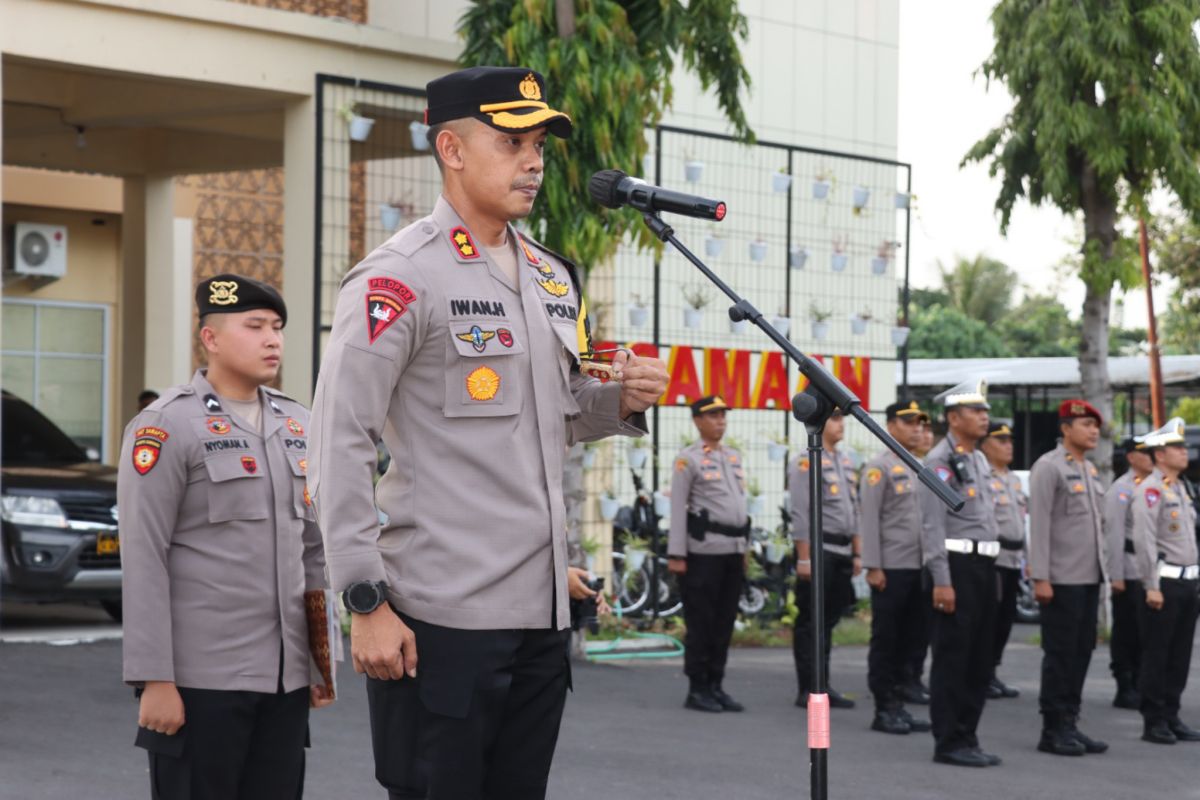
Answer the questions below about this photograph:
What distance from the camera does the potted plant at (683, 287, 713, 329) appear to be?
1481 cm

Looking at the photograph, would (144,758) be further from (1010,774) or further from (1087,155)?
(1087,155)

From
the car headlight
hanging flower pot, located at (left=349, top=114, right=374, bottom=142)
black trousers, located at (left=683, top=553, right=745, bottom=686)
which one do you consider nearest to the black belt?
black trousers, located at (left=683, top=553, right=745, bottom=686)

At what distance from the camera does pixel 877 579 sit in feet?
33.6

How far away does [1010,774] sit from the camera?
8555mm

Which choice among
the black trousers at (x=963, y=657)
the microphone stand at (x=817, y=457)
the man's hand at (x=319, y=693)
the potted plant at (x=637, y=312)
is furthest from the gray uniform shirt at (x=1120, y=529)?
the man's hand at (x=319, y=693)

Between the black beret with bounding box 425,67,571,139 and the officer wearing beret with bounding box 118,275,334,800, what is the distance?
1270 millimetres

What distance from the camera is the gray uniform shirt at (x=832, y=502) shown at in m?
11.4

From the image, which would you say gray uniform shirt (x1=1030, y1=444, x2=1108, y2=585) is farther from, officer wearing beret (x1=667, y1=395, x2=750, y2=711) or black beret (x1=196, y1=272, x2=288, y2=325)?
black beret (x1=196, y1=272, x2=288, y2=325)

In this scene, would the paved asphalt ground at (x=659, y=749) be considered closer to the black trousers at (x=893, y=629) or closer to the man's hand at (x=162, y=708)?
the black trousers at (x=893, y=629)

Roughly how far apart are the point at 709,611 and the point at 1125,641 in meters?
2.99

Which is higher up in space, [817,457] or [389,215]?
[389,215]

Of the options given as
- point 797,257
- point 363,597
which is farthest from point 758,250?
point 363,597

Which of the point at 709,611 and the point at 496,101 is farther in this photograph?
the point at 709,611

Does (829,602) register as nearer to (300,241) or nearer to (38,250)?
(300,241)
